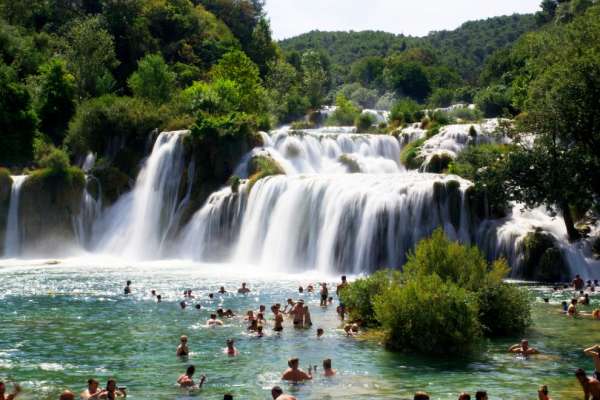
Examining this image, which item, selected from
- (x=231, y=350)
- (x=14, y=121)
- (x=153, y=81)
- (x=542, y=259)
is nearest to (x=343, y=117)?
(x=153, y=81)

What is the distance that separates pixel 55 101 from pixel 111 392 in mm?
62377

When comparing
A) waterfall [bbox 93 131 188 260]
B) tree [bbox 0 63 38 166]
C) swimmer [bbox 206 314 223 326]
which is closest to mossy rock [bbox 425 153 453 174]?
waterfall [bbox 93 131 188 260]

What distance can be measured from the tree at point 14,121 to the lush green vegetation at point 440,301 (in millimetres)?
40825

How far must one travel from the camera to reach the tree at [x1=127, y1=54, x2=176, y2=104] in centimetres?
8600

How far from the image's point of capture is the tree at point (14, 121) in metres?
65.1

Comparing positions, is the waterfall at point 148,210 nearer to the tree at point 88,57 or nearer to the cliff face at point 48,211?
the cliff face at point 48,211

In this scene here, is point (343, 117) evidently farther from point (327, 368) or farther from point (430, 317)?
point (327, 368)

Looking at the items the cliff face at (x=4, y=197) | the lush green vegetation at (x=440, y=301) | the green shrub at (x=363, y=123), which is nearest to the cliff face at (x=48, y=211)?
the cliff face at (x=4, y=197)

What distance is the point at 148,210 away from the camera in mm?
66125

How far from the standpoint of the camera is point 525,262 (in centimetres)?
4728

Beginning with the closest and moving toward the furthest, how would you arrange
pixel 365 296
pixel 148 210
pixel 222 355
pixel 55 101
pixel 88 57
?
pixel 222 355
pixel 365 296
pixel 148 210
pixel 55 101
pixel 88 57

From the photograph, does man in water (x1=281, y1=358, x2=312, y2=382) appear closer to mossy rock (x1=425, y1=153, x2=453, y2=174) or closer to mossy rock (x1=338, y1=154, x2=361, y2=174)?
mossy rock (x1=425, y1=153, x2=453, y2=174)

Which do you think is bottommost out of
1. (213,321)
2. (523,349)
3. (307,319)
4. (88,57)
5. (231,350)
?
(231,350)

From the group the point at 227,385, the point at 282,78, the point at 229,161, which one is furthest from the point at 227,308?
the point at 282,78
